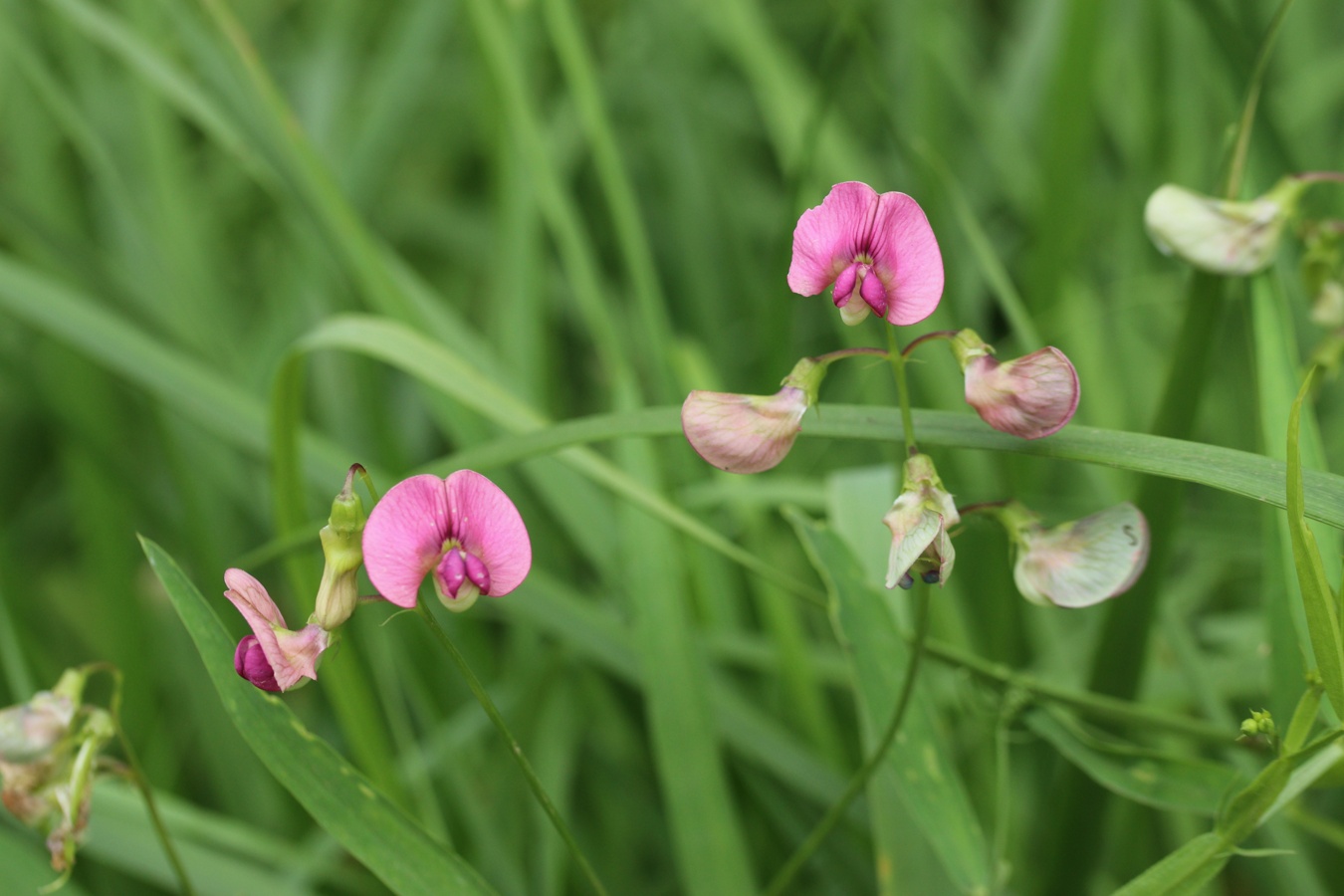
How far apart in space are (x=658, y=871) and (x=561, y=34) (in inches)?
34.0

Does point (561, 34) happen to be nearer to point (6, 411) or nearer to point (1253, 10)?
point (1253, 10)

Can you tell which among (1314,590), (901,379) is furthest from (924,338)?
(1314,590)

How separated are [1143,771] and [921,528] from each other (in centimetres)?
29

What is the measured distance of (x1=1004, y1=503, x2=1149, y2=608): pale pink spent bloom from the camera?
1.58 ft

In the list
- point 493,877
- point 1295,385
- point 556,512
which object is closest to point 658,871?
point 493,877

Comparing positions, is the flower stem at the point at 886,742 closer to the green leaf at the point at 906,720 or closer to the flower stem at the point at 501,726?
the green leaf at the point at 906,720

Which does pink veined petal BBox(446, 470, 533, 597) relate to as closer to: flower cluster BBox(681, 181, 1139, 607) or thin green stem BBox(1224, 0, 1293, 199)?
flower cluster BBox(681, 181, 1139, 607)

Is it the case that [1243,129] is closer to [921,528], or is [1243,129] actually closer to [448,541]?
[921,528]

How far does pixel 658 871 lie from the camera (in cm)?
104

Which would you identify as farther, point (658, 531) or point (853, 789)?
point (658, 531)

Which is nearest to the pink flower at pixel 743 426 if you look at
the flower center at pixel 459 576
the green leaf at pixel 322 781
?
the flower center at pixel 459 576

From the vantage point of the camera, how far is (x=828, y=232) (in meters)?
0.46

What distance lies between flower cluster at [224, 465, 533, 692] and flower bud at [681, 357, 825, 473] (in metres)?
0.09

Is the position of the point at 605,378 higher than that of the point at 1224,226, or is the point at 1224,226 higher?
the point at 1224,226
